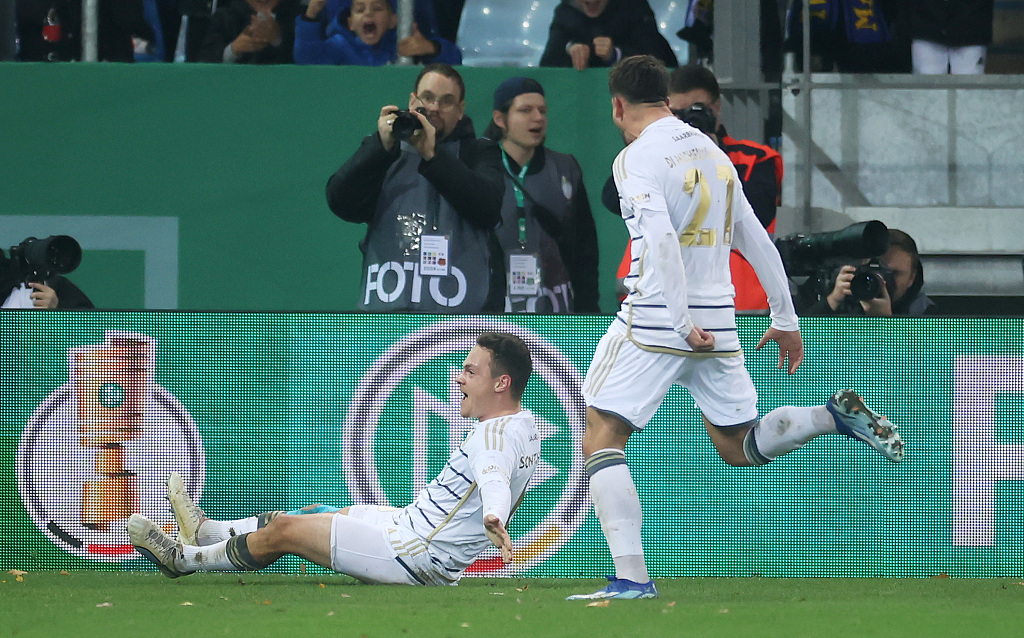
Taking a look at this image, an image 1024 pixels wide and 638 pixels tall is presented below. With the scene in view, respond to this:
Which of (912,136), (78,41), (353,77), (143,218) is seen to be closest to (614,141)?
(353,77)

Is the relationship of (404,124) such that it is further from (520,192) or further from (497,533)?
(497,533)

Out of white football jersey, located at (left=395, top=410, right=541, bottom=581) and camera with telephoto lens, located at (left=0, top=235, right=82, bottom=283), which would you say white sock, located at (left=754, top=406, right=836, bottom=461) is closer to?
white football jersey, located at (left=395, top=410, right=541, bottom=581)

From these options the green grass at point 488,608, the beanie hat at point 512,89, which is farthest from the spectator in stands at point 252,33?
the green grass at point 488,608

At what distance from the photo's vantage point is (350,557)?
596 cm

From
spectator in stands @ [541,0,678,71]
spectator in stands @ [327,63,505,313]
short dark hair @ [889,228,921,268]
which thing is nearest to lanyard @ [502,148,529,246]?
spectator in stands @ [327,63,505,313]

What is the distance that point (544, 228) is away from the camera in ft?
25.5

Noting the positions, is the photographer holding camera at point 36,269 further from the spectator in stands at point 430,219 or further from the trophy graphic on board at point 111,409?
the spectator in stands at point 430,219

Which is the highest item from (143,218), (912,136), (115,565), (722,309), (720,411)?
(912,136)

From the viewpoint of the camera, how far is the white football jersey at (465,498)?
5844mm

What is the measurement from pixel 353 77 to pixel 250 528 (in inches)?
130

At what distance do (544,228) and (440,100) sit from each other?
87cm

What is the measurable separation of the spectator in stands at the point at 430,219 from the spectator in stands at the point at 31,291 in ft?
4.63

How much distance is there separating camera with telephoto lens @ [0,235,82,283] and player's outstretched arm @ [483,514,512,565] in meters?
3.12

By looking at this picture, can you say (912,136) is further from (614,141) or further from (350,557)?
(350,557)
